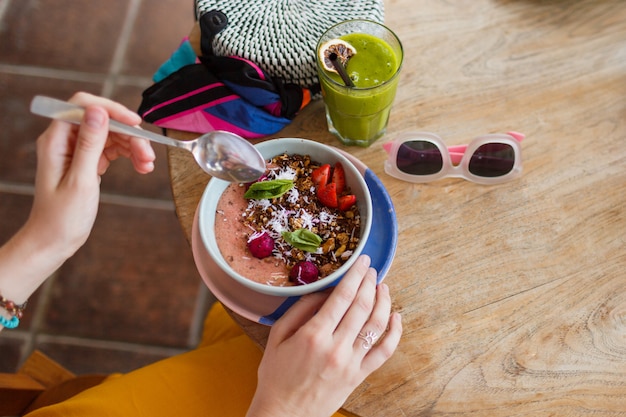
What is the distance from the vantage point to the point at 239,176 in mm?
946

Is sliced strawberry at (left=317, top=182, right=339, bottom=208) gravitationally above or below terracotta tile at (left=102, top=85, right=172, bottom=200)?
above

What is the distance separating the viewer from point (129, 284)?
73.0 inches

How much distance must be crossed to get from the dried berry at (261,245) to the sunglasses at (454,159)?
30 cm

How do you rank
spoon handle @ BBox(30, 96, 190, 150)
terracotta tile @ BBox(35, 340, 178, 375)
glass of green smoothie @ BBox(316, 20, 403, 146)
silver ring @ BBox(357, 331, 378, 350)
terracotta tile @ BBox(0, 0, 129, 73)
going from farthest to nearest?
terracotta tile @ BBox(0, 0, 129, 73) < terracotta tile @ BBox(35, 340, 178, 375) < glass of green smoothie @ BBox(316, 20, 403, 146) < silver ring @ BBox(357, 331, 378, 350) < spoon handle @ BBox(30, 96, 190, 150)

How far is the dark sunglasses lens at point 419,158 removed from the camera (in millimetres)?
1048

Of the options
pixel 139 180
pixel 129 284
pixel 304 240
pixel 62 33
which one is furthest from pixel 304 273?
pixel 62 33

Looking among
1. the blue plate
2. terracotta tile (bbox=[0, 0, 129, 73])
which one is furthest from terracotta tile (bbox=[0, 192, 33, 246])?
the blue plate

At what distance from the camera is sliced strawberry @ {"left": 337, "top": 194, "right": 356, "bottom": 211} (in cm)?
95

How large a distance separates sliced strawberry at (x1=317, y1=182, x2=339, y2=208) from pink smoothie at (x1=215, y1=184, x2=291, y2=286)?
137 mm

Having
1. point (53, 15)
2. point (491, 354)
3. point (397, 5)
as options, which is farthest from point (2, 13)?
point (491, 354)

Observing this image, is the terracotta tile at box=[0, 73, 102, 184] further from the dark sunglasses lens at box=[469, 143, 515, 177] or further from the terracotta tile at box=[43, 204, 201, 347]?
the dark sunglasses lens at box=[469, 143, 515, 177]

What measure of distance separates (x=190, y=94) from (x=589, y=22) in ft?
2.95

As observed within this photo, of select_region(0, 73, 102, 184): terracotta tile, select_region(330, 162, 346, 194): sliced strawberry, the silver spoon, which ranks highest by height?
the silver spoon

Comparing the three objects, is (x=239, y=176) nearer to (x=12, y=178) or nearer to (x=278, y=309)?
(x=278, y=309)
